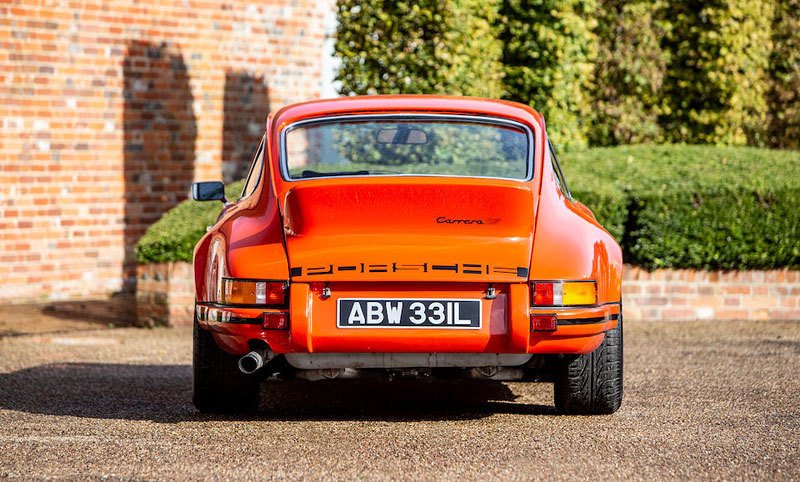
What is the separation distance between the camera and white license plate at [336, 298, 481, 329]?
5.51 metres

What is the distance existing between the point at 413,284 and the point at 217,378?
1293 mm

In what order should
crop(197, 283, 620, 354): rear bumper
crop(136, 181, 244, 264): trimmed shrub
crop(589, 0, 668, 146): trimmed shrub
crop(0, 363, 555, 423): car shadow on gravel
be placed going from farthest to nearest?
crop(589, 0, 668, 146): trimmed shrub < crop(136, 181, 244, 264): trimmed shrub < crop(0, 363, 555, 423): car shadow on gravel < crop(197, 283, 620, 354): rear bumper

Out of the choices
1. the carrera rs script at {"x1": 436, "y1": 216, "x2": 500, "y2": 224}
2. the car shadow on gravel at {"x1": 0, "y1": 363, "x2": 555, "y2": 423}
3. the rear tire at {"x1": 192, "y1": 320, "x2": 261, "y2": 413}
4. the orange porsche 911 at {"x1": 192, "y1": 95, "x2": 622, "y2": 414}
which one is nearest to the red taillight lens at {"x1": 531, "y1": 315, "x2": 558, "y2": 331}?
the orange porsche 911 at {"x1": 192, "y1": 95, "x2": 622, "y2": 414}

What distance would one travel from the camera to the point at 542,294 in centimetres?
554

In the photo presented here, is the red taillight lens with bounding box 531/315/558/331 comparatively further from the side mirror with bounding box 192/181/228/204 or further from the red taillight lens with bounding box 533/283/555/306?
the side mirror with bounding box 192/181/228/204

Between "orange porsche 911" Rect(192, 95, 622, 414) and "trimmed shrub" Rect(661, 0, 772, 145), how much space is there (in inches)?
386

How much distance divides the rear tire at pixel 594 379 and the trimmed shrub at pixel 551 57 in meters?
7.86

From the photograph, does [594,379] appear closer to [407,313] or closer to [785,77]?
[407,313]

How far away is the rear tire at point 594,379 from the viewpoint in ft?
20.1

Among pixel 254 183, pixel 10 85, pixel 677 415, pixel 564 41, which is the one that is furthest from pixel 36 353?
pixel 564 41

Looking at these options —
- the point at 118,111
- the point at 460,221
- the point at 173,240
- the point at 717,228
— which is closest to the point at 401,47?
the point at 118,111

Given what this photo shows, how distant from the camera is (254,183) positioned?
21.6ft

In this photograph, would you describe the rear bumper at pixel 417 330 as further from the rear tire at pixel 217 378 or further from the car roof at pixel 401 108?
the car roof at pixel 401 108

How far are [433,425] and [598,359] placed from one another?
2.86 ft
